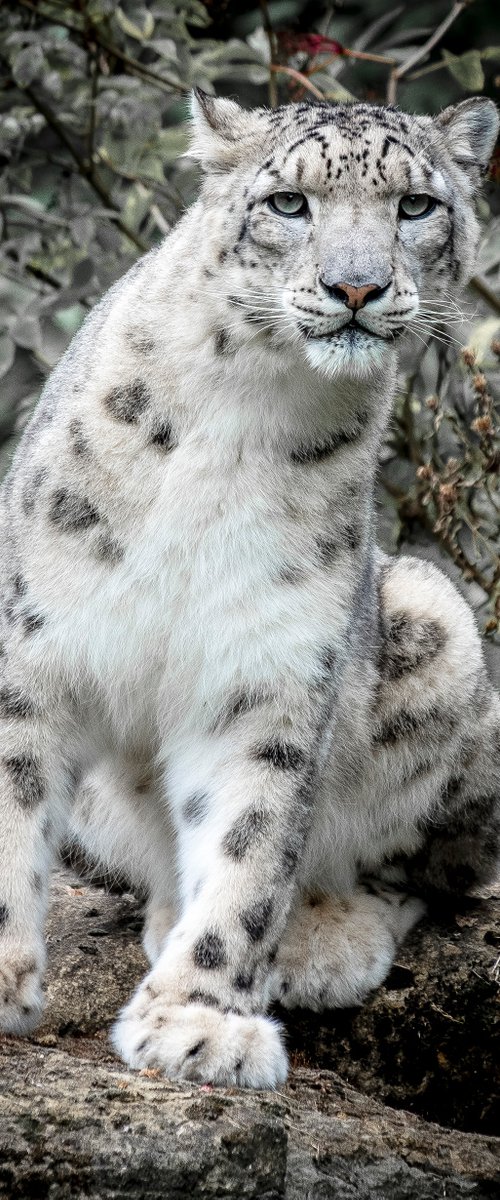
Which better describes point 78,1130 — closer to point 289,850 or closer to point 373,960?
point 289,850

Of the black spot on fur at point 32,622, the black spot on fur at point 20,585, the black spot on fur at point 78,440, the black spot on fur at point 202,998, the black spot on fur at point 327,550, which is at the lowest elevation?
the black spot on fur at point 202,998

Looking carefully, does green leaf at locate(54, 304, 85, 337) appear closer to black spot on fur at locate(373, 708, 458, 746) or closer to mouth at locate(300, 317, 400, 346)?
black spot on fur at locate(373, 708, 458, 746)

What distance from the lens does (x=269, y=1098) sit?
10.5 ft

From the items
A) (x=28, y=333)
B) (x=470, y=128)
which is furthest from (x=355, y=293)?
(x=28, y=333)

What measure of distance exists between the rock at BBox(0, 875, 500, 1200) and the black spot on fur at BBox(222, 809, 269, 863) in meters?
0.49

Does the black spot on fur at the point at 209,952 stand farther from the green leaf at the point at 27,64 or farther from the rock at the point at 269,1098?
the green leaf at the point at 27,64

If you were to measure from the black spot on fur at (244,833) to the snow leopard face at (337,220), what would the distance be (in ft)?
3.10

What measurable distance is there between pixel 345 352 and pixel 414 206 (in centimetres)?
44

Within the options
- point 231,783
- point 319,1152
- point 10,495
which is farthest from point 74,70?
point 319,1152

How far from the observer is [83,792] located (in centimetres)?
432

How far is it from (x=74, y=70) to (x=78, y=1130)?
193 inches

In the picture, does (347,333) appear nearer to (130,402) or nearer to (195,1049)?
(130,402)

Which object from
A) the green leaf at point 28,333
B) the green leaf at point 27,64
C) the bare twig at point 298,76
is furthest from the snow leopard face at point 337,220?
the green leaf at point 27,64

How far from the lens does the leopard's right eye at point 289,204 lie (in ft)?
11.6
